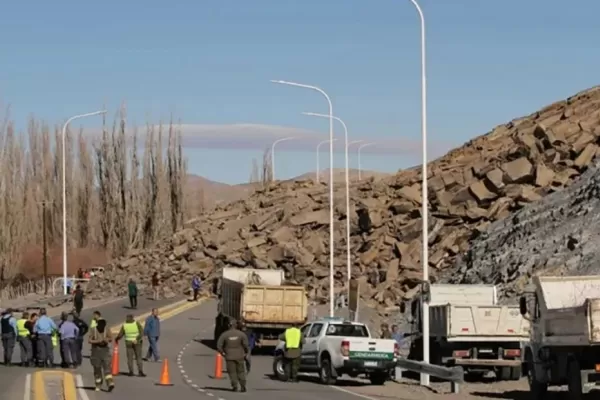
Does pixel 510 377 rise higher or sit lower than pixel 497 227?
lower

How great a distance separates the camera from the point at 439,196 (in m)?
77.6

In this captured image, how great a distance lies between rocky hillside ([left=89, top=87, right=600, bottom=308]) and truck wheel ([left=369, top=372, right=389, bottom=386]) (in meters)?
31.7

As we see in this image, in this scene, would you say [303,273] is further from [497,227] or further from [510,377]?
[510,377]

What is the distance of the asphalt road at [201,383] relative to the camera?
84.9 feet

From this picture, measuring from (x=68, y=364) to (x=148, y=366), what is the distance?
2.41 metres

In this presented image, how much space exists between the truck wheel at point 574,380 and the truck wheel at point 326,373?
866 cm

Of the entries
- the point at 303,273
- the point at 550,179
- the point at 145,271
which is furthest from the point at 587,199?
the point at 145,271

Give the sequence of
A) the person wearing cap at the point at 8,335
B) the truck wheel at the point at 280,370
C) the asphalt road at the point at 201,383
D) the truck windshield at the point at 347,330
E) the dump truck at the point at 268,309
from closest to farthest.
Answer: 1. the asphalt road at the point at 201,383
2. the truck wheel at the point at 280,370
3. the truck windshield at the point at 347,330
4. the person wearing cap at the point at 8,335
5. the dump truck at the point at 268,309

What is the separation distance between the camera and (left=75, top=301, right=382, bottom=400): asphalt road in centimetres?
2589

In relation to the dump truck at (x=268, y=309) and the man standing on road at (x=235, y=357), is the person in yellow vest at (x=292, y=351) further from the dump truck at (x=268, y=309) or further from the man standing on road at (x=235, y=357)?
the dump truck at (x=268, y=309)

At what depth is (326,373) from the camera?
1216 inches

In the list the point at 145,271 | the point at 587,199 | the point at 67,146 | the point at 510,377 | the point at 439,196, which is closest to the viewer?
the point at 510,377

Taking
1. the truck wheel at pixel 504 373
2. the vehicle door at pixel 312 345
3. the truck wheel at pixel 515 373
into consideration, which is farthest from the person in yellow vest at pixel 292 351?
the truck wheel at pixel 515 373

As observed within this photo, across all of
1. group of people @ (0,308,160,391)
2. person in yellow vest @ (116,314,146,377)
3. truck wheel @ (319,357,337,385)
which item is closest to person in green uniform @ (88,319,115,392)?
group of people @ (0,308,160,391)
